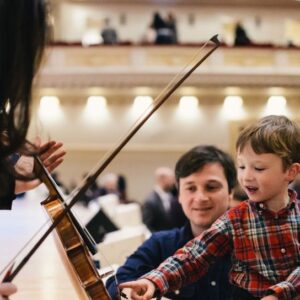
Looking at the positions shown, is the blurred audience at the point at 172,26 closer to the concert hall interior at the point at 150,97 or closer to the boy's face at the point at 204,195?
the concert hall interior at the point at 150,97

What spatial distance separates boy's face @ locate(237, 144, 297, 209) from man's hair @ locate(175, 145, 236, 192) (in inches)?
24.7

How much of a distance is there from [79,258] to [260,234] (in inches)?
19.7

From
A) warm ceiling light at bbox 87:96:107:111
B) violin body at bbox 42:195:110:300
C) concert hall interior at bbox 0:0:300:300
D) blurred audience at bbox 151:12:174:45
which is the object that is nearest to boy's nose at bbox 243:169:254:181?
violin body at bbox 42:195:110:300

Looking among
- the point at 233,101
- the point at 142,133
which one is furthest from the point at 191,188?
the point at 233,101

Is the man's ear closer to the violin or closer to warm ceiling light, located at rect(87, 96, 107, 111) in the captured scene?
the violin

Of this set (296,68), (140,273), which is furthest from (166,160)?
(140,273)

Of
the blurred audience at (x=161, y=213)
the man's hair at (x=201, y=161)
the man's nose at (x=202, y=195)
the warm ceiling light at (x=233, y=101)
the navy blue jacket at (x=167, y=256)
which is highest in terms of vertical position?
the warm ceiling light at (x=233, y=101)

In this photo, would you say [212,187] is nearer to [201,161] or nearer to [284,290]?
[201,161]

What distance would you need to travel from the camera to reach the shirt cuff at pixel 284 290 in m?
1.52

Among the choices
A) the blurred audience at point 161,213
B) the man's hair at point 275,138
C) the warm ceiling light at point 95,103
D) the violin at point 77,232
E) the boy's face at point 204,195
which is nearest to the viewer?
the violin at point 77,232

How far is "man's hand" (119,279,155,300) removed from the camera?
5.11 ft

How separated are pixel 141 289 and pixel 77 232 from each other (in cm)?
24

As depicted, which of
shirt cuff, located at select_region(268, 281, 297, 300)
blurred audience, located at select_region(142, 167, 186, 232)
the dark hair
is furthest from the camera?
blurred audience, located at select_region(142, 167, 186, 232)

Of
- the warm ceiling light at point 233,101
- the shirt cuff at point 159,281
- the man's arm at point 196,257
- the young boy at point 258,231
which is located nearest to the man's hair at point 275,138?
the young boy at point 258,231
